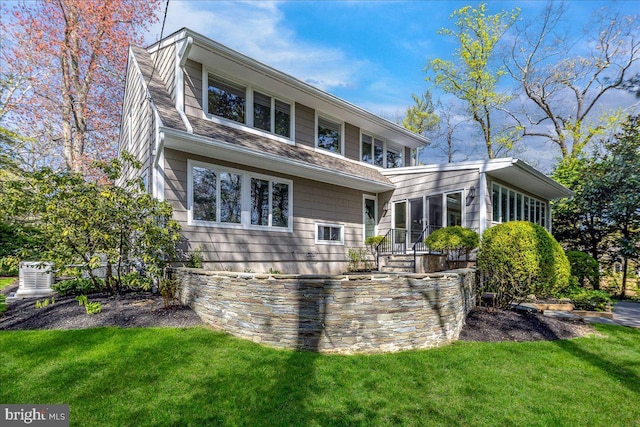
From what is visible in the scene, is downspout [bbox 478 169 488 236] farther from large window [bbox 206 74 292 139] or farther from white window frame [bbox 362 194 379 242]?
large window [bbox 206 74 292 139]

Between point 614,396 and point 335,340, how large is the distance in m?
3.04

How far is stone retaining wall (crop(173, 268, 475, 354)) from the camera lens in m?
4.15

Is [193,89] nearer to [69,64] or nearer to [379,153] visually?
[379,153]

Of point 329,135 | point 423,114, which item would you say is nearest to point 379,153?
point 329,135

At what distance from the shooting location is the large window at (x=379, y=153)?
12.2 m

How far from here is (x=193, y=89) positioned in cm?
785

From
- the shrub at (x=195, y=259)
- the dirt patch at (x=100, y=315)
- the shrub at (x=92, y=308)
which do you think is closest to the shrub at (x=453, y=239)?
the shrub at (x=195, y=259)

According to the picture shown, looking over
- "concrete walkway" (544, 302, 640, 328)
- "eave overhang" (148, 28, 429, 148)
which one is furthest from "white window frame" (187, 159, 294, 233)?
"concrete walkway" (544, 302, 640, 328)

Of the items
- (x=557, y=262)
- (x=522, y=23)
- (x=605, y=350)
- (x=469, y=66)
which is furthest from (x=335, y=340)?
(x=522, y=23)

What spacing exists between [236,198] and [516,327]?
21.6ft

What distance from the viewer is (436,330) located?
15.2 feet

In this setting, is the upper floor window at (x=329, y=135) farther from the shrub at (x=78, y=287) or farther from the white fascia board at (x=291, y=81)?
the shrub at (x=78, y=287)

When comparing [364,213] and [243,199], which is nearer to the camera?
[243,199]

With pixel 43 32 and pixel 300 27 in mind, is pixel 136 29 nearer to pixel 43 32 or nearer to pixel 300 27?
pixel 43 32
